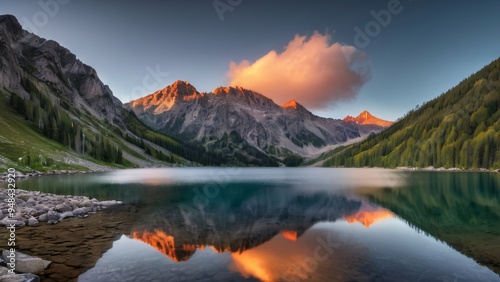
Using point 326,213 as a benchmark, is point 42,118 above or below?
above

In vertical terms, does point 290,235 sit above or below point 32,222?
below

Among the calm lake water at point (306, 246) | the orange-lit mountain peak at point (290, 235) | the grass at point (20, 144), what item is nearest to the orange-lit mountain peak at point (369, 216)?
the calm lake water at point (306, 246)

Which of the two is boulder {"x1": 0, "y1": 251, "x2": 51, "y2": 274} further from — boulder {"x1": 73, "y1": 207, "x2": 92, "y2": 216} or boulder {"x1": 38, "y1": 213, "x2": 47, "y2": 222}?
boulder {"x1": 73, "y1": 207, "x2": 92, "y2": 216}

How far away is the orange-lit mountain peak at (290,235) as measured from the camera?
3055 cm

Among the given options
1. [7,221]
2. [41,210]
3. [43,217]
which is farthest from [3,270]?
[41,210]

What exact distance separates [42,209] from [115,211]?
30.6 feet

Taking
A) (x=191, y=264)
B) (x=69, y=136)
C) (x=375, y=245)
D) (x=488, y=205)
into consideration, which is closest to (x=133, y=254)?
(x=191, y=264)

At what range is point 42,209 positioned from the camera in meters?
38.2

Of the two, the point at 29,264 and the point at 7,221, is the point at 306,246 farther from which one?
the point at 7,221

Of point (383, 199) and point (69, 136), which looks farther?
point (69, 136)

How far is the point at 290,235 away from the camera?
32.0 meters

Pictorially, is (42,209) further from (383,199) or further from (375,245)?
(383,199)

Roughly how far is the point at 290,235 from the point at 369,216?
57.8ft

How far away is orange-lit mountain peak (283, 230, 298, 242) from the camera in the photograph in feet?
100
